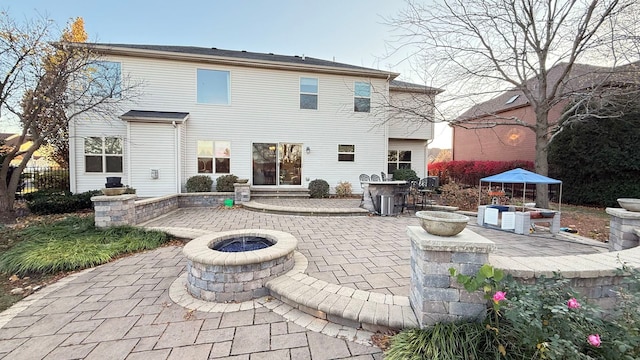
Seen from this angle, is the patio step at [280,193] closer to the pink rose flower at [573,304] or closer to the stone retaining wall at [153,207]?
the stone retaining wall at [153,207]

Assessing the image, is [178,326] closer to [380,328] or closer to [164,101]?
[380,328]

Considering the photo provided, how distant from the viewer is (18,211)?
7805 mm

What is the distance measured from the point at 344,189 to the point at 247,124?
5.09 metres

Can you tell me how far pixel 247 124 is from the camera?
10867 millimetres

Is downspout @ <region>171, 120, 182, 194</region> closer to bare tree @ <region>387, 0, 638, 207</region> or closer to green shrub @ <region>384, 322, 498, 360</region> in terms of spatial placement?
bare tree @ <region>387, 0, 638, 207</region>

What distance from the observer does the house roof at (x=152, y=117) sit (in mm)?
9156

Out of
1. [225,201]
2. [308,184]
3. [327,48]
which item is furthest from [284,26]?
[225,201]

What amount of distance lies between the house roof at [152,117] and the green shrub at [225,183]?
2.59 metres

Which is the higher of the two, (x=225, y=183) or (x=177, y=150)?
(x=177, y=150)

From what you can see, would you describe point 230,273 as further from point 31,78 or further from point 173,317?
point 31,78

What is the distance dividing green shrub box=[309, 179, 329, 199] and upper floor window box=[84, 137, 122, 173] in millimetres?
7559

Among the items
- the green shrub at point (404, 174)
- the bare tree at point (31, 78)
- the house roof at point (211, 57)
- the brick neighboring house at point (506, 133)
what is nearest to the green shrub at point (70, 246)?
the bare tree at point (31, 78)

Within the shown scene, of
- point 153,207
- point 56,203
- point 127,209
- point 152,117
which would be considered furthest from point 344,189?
point 56,203

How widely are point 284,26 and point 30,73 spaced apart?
9624 mm
